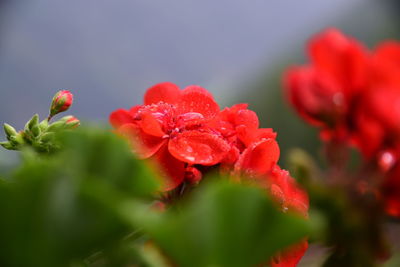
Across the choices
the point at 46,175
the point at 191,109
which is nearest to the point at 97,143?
the point at 46,175

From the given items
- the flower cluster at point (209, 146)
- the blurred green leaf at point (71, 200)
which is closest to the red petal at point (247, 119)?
the flower cluster at point (209, 146)

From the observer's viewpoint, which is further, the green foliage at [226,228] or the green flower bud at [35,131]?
the green flower bud at [35,131]

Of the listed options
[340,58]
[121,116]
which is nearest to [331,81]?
[340,58]

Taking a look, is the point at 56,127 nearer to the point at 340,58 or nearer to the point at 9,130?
the point at 9,130

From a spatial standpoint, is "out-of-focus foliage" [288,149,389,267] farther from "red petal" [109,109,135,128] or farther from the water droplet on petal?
"red petal" [109,109,135,128]

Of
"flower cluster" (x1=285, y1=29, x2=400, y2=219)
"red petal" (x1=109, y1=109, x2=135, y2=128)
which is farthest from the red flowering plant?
"red petal" (x1=109, y1=109, x2=135, y2=128)

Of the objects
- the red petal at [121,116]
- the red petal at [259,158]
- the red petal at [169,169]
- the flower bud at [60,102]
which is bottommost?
the red petal at [259,158]

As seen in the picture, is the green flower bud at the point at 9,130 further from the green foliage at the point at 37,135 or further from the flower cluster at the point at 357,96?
the flower cluster at the point at 357,96
